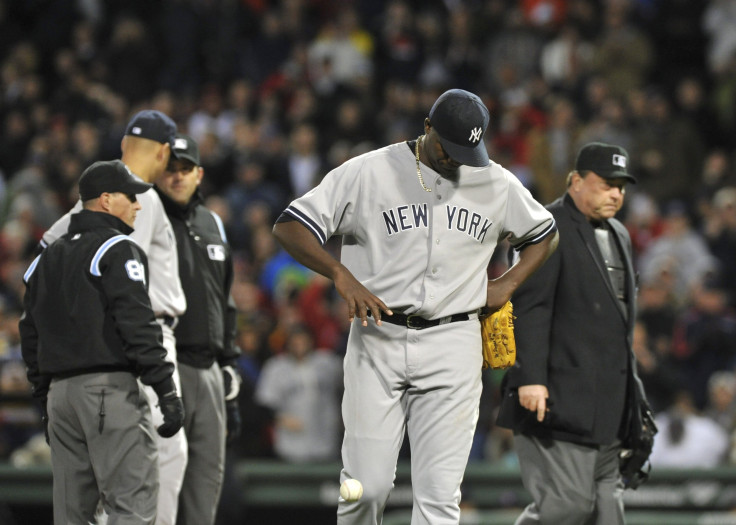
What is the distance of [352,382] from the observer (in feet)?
17.3

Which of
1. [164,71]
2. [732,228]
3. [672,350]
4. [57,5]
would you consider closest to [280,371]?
[672,350]

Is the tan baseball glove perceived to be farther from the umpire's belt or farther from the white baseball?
the umpire's belt

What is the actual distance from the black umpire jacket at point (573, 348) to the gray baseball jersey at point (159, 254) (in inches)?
67.7

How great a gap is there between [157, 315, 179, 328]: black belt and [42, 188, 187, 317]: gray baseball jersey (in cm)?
3

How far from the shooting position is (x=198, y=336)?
626 cm

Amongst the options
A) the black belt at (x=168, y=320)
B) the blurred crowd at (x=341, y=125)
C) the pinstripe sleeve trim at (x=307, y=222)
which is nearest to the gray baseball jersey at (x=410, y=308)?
the pinstripe sleeve trim at (x=307, y=222)

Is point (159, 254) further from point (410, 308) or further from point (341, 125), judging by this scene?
point (341, 125)

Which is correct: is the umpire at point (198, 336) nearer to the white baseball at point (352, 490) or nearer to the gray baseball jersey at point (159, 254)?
the gray baseball jersey at point (159, 254)

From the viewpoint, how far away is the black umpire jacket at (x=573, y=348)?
5.92 m

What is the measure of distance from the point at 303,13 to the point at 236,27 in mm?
909

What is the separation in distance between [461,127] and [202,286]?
6.30ft

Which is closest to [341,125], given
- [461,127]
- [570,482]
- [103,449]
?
[570,482]

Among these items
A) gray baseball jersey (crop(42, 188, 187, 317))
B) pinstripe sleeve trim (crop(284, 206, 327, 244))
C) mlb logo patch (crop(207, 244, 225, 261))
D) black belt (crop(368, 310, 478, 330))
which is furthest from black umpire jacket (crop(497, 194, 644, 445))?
gray baseball jersey (crop(42, 188, 187, 317))

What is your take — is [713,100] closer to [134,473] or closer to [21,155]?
[21,155]
